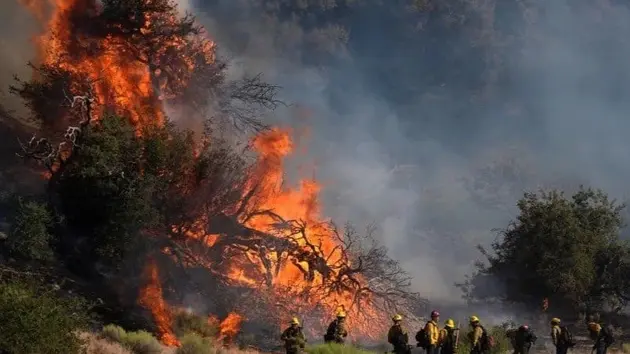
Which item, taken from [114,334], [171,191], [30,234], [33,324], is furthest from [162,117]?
[33,324]

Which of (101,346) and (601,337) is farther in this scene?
(601,337)

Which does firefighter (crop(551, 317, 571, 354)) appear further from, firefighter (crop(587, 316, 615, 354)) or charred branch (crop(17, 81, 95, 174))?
charred branch (crop(17, 81, 95, 174))

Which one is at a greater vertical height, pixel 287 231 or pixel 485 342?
pixel 287 231

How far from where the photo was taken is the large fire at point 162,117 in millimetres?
33344

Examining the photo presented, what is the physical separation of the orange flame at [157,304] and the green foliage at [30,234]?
5.02m

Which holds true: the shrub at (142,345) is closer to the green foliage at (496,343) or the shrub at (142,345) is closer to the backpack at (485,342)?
the backpack at (485,342)

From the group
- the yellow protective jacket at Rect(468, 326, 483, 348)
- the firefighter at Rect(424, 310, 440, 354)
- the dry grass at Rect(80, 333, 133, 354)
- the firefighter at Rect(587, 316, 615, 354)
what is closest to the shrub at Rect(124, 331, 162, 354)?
the dry grass at Rect(80, 333, 133, 354)

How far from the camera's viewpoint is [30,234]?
2712cm

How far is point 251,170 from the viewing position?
3869 cm

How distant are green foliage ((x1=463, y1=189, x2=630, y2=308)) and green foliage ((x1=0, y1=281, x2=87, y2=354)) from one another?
123ft


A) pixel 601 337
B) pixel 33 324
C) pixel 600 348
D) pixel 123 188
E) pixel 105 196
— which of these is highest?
pixel 123 188

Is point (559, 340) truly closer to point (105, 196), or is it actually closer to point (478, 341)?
point (478, 341)

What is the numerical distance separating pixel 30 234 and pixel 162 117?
42.0ft

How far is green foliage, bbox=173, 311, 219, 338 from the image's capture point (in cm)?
2796
